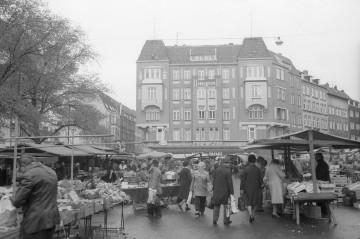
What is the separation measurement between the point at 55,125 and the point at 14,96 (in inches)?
520

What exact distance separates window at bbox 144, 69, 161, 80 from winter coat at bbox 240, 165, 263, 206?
2206 inches

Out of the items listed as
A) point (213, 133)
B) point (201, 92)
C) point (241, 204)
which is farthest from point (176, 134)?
point (241, 204)

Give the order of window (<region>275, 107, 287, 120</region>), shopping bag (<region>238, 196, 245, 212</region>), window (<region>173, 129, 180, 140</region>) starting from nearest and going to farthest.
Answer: shopping bag (<region>238, 196, 245, 212</region>) < window (<region>173, 129, 180, 140</region>) < window (<region>275, 107, 287, 120</region>)

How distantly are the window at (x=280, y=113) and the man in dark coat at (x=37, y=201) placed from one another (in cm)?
6734

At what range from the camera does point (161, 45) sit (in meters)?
71.4

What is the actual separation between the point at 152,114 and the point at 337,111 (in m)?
54.6

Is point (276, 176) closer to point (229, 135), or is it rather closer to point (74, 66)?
point (74, 66)

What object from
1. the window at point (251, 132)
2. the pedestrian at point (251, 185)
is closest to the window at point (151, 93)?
the window at point (251, 132)

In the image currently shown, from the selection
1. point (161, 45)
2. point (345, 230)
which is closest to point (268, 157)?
point (345, 230)

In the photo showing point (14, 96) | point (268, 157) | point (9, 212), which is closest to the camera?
point (9, 212)

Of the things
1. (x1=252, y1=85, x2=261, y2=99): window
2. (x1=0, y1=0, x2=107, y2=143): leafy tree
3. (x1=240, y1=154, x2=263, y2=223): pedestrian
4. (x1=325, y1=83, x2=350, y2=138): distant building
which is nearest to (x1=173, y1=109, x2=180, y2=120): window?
(x1=252, y1=85, x2=261, y2=99): window

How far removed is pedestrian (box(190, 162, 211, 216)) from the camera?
15.1 meters

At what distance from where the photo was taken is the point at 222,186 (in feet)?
42.8

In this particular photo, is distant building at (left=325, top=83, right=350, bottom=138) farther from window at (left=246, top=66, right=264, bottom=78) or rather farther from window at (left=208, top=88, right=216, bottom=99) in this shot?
window at (left=208, top=88, right=216, bottom=99)
